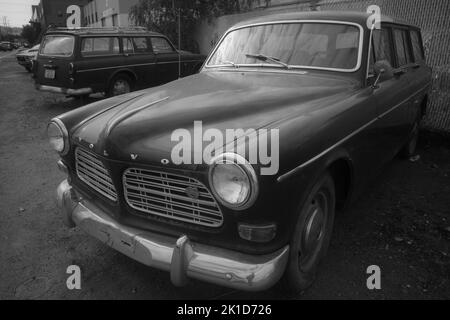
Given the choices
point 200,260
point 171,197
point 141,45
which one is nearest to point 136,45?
point 141,45

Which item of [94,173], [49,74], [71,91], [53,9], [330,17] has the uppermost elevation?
[53,9]

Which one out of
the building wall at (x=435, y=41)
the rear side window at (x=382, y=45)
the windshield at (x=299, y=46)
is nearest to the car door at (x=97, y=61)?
the windshield at (x=299, y=46)

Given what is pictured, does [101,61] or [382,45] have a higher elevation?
[382,45]

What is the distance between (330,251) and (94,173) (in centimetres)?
185

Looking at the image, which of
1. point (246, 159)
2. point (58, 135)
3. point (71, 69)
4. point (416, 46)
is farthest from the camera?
point (71, 69)

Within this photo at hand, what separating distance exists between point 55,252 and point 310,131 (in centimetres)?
221

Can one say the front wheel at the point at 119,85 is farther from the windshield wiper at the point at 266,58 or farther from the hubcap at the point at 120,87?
the windshield wiper at the point at 266,58

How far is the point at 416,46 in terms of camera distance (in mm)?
4531

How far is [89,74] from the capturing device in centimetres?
807

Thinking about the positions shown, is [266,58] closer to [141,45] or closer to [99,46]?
[99,46]

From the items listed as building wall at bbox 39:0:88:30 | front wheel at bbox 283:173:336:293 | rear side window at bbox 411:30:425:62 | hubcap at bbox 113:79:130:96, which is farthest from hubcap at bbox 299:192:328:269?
building wall at bbox 39:0:88:30

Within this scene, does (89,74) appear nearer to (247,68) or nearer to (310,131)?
(247,68)
